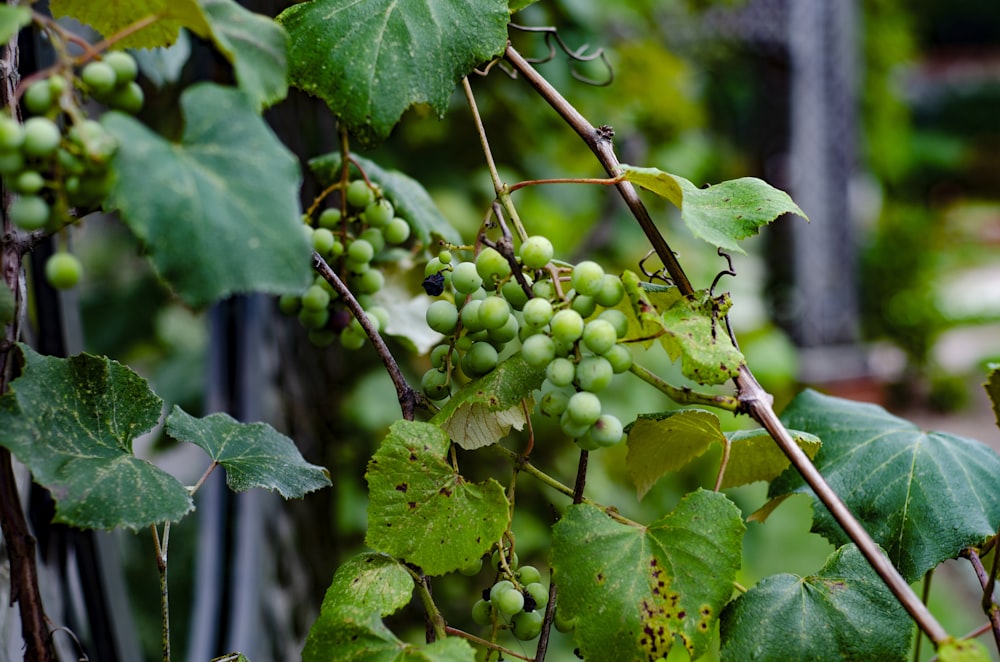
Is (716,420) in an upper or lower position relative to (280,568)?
Result: upper

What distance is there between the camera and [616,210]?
206cm

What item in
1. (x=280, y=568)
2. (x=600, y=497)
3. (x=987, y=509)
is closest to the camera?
(x=987, y=509)

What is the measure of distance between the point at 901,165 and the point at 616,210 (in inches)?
420

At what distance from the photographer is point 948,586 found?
10.4ft

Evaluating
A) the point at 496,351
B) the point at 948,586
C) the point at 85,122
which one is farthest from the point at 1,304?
the point at 948,586

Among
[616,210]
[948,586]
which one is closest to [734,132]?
[948,586]

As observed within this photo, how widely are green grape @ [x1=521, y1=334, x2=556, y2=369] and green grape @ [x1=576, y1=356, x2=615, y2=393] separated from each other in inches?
0.6

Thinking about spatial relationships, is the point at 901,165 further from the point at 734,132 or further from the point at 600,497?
the point at 600,497

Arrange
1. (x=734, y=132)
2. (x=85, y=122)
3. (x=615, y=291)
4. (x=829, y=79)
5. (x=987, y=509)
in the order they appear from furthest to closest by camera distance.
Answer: (x=734, y=132) → (x=829, y=79) → (x=987, y=509) → (x=615, y=291) → (x=85, y=122)

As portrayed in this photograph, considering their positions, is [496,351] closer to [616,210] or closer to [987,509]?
[987,509]

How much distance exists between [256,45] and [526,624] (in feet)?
1.08

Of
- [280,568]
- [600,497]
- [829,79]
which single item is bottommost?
[829,79]

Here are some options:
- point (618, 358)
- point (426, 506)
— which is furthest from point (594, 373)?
point (426, 506)

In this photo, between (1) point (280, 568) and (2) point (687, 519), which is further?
(1) point (280, 568)
